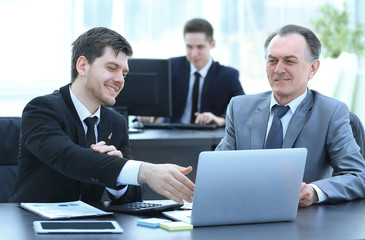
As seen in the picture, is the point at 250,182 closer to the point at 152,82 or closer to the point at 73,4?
the point at 152,82

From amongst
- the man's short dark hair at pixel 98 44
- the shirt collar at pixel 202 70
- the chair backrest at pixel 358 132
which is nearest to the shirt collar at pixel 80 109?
the man's short dark hair at pixel 98 44

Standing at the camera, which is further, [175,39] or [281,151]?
[175,39]

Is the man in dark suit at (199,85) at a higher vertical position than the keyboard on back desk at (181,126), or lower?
higher

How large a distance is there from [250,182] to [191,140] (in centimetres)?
193

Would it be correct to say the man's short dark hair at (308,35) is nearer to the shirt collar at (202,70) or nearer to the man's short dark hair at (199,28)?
the shirt collar at (202,70)

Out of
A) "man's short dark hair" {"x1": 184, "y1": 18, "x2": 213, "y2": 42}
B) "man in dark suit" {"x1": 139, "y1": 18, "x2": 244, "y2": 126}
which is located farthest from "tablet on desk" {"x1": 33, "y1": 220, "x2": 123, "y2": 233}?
"man's short dark hair" {"x1": 184, "y1": 18, "x2": 213, "y2": 42}

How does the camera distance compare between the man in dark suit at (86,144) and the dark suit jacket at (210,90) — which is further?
the dark suit jacket at (210,90)

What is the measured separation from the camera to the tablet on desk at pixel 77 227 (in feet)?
5.62

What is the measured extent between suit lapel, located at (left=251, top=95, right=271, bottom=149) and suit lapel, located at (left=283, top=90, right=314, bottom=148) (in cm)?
12

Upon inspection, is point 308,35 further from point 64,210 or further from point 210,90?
point 210,90

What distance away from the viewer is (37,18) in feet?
20.1

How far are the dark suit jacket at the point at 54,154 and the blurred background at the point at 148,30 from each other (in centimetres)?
340

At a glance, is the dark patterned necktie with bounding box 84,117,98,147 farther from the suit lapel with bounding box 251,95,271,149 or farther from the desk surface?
the suit lapel with bounding box 251,95,271,149

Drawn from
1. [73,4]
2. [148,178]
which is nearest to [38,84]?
[73,4]
